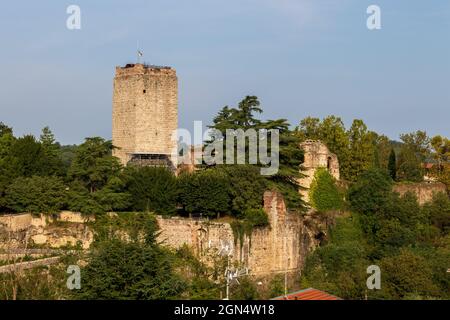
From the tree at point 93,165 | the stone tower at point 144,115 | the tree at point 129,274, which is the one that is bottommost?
the tree at point 129,274

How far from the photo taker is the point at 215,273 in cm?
3269

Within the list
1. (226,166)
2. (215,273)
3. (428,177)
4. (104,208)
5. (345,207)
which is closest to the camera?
(215,273)

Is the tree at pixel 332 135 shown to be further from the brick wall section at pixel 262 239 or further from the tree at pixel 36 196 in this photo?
the tree at pixel 36 196

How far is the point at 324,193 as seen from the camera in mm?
40312

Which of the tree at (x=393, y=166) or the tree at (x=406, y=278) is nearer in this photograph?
the tree at (x=406, y=278)

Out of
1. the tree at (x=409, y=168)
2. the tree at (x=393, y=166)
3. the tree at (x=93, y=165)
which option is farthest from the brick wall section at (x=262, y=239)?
the tree at (x=409, y=168)

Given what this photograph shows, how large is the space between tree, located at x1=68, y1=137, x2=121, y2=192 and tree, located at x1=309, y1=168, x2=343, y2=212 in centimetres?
905

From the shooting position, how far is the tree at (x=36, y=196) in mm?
34219

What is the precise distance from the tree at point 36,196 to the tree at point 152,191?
2.93 meters

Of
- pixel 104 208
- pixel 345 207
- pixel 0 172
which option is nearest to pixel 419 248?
pixel 345 207

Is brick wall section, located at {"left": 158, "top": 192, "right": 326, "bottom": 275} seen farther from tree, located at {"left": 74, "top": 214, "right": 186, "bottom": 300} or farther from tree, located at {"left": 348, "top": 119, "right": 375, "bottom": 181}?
tree, located at {"left": 348, "top": 119, "right": 375, "bottom": 181}

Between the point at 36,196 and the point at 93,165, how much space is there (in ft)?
10.1
